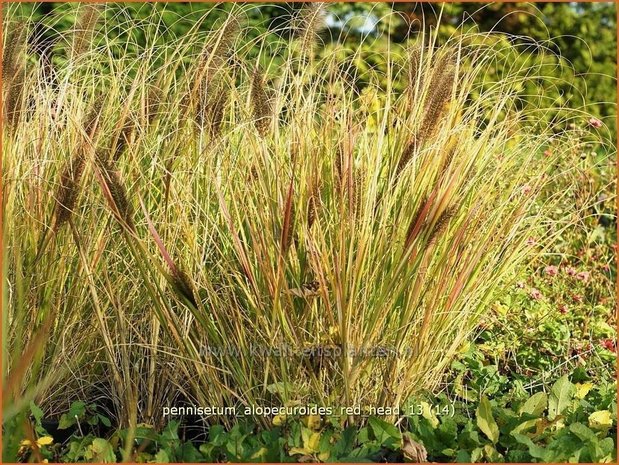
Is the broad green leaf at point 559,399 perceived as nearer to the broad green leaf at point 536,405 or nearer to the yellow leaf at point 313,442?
the broad green leaf at point 536,405

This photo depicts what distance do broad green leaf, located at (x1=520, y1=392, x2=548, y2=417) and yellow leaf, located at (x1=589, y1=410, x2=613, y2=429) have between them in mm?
164

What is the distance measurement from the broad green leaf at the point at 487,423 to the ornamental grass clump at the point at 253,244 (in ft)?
0.84

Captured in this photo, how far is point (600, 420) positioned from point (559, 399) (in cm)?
16

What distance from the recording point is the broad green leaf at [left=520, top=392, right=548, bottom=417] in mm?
2889

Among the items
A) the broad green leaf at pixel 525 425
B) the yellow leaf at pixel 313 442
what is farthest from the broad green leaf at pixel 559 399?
the yellow leaf at pixel 313 442

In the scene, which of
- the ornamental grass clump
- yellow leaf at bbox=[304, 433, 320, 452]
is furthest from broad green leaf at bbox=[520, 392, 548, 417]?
yellow leaf at bbox=[304, 433, 320, 452]

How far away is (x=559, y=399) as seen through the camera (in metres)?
3.00

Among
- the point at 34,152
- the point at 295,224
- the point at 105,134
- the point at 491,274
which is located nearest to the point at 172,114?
the point at 105,134

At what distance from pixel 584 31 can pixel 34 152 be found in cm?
536

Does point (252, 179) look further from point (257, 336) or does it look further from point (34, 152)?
point (34, 152)

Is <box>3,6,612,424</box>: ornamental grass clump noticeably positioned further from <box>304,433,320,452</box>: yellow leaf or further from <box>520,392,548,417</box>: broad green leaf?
<box>520,392,548,417</box>: broad green leaf

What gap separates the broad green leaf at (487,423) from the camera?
8.91ft

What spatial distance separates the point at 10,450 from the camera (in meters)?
2.33

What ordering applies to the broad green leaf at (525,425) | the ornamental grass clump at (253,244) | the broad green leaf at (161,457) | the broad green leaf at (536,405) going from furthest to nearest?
the broad green leaf at (536,405)
the broad green leaf at (525,425)
the ornamental grass clump at (253,244)
the broad green leaf at (161,457)
